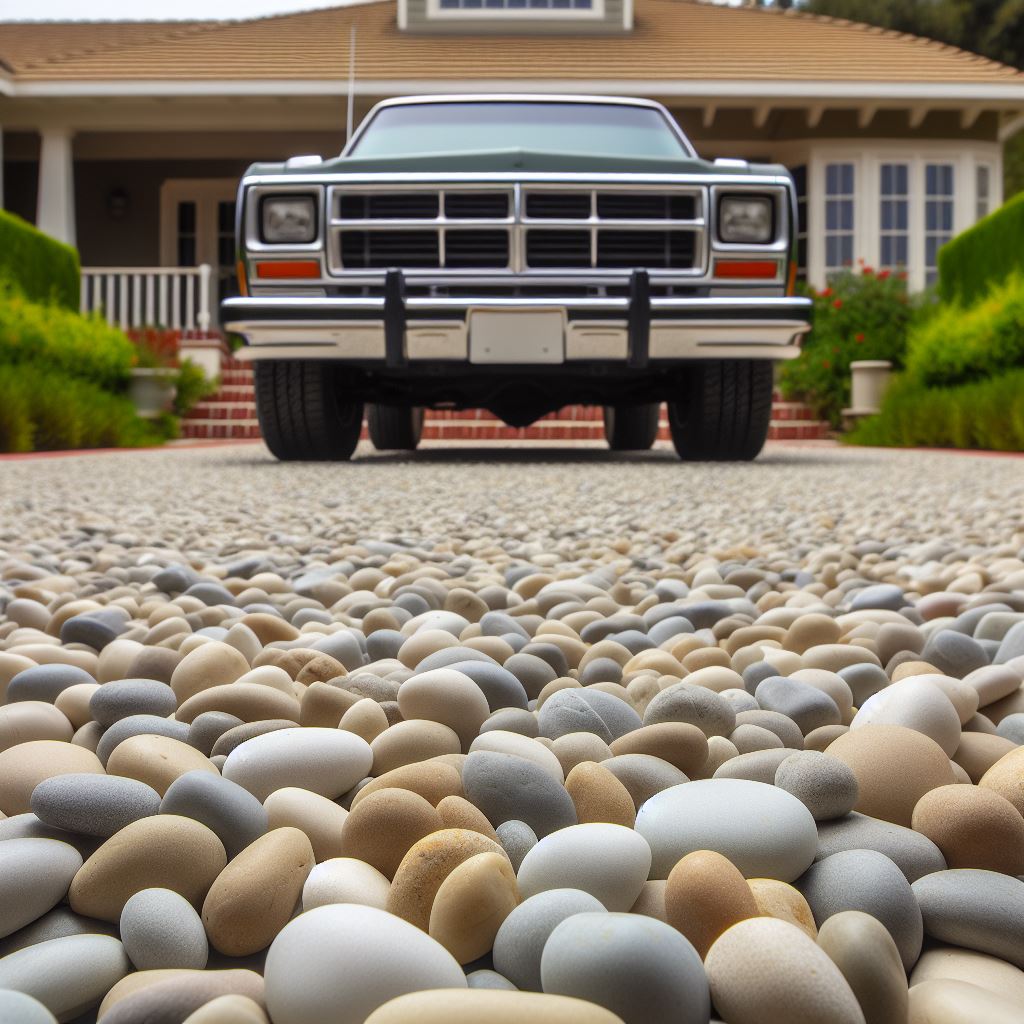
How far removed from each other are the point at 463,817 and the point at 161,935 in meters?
0.24

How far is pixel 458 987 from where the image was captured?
2.09 ft

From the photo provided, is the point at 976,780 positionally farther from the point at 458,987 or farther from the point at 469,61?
the point at 469,61

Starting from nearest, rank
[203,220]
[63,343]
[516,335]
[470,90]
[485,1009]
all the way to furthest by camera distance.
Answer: [485,1009] < [516,335] < [63,343] < [470,90] < [203,220]

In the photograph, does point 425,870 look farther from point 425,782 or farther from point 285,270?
point 285,270

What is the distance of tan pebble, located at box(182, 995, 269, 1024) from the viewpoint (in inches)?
23.2

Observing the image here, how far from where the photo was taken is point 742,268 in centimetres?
501

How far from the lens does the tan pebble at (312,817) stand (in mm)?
886

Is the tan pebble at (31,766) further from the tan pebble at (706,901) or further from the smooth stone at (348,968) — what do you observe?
the tan pebble at (706,901)

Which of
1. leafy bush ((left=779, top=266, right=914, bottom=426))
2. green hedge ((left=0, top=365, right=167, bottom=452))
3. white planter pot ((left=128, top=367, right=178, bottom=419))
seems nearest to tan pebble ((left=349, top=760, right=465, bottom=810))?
green hedge ((left=0, top=365, right=167, bottom=452))

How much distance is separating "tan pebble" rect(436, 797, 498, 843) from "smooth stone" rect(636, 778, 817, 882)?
0.12 m

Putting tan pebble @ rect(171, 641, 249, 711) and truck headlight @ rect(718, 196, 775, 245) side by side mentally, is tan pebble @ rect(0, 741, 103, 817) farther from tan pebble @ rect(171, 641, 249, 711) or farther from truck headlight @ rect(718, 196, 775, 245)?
truck headlight @ rect(718, 196, 775, 245)

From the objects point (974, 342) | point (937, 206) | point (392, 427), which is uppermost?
point (937, 206)

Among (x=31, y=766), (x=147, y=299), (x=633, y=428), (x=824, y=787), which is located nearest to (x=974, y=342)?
(x=633, y=428)

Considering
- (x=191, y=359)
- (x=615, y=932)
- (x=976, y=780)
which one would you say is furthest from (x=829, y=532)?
(x=191, y=359)
